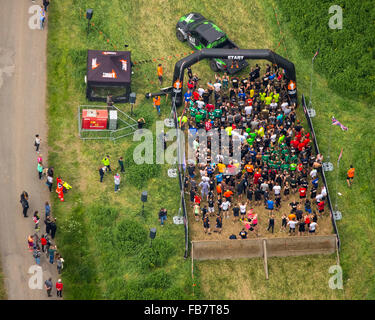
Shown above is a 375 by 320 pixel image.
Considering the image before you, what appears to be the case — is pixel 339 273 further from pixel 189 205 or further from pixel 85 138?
pixel 85 138

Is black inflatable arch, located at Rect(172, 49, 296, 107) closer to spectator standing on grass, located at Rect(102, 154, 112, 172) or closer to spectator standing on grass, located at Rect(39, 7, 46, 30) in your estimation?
spectator standing on grass, located at Rect(102, 154, 112, 172)

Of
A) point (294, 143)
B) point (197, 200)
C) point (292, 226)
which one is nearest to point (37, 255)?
point (197, 200)

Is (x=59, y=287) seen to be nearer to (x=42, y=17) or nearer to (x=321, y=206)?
(x=321, y=206)

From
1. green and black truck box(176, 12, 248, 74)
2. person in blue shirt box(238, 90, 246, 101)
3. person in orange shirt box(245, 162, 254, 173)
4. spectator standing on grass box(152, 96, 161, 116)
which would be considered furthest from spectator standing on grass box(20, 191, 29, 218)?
green and black truck box(176, 12, 248, 74)

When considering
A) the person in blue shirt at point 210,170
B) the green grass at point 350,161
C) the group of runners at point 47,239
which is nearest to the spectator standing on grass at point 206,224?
the person in blue shirt at point 210,170

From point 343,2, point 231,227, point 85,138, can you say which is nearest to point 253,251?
point 231,227

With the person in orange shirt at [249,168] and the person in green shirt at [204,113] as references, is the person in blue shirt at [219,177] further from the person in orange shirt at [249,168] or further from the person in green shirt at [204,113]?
the person in green shirt at [204,113]
